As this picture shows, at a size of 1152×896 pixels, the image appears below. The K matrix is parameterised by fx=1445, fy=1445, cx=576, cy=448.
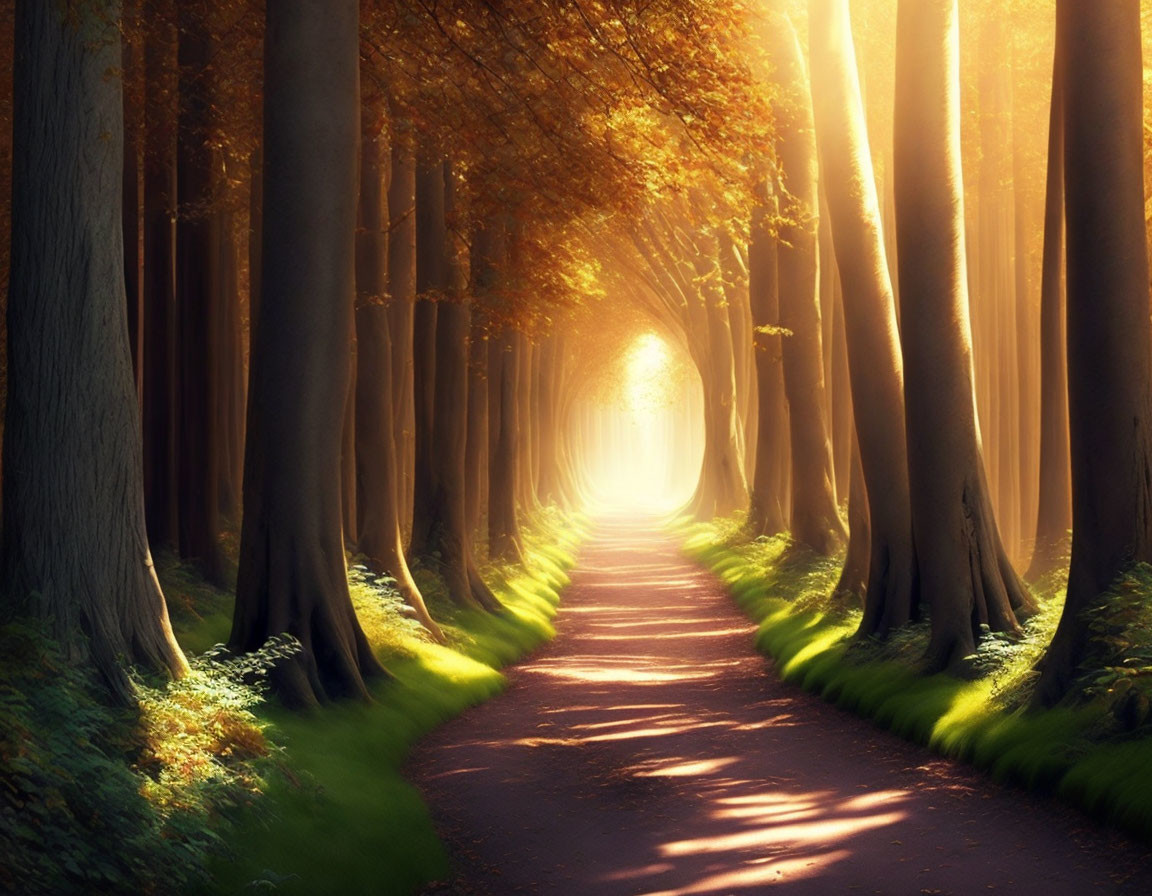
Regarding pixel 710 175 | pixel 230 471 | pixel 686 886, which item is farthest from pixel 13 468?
pixel 230 471

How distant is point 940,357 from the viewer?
51.4ft

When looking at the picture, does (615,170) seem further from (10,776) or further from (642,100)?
(10,776)

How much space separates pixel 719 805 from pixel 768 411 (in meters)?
22.8

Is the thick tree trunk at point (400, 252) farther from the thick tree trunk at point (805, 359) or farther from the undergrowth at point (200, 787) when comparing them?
the undergrowth at point (200, 787)

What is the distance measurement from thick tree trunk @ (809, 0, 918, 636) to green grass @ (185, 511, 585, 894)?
507cm

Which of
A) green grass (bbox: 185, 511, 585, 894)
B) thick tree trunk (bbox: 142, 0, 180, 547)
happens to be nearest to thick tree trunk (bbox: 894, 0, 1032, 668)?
green grass (bbox: 185, 511, 585, 894)

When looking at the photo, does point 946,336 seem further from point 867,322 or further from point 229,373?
point 229,373

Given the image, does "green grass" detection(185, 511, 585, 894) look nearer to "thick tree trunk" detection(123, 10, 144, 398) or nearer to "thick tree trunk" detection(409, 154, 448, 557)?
"thick tree trunk" detection(409, 154, 448, 557)

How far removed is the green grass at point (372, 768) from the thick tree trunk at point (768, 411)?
11448 millimetres

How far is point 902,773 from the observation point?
1220cm

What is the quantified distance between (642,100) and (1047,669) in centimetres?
844

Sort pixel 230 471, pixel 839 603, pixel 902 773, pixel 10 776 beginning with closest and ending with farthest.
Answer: pixel 10 776, pixel 902 773, pixel 839 603, pixel 230 471

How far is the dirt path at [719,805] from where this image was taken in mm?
9031

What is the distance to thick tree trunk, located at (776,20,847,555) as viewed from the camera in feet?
81.0
